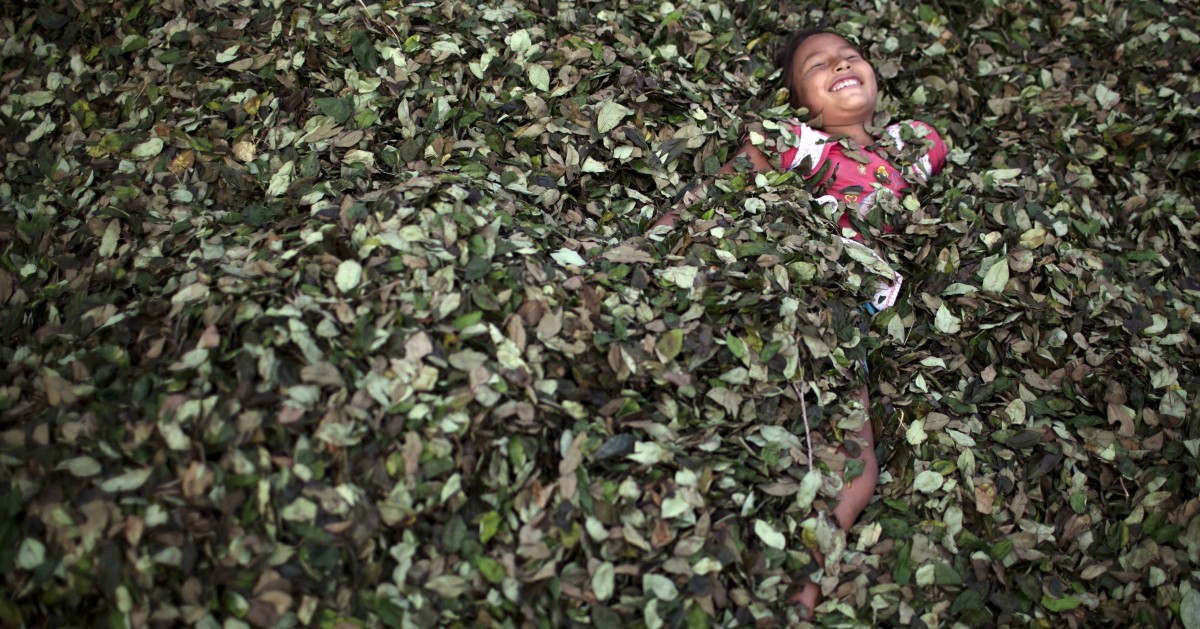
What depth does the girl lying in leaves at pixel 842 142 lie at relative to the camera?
9.89 feet

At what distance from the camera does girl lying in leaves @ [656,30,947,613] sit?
9.89 feet

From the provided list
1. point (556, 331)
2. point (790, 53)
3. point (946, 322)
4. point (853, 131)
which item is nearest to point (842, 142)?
point (853, 131)

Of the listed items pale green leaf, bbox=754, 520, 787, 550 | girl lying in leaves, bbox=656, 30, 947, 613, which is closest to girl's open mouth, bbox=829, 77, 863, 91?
girl lying in leaves, bbox=656, 30, 947, 613

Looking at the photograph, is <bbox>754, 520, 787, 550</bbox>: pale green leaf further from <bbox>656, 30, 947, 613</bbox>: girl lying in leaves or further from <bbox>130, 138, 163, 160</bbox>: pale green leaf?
<bbox>130, 138, 163, 160</bbox>: pale green leaf

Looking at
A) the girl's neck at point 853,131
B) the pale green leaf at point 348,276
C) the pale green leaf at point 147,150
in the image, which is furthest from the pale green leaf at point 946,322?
the pale green leaf at point 147,150

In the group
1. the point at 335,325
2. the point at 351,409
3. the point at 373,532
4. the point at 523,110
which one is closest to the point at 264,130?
the point at 523,110

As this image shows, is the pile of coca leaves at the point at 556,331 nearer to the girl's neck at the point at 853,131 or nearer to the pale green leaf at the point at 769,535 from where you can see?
the pale green leaf at the point at 769,535

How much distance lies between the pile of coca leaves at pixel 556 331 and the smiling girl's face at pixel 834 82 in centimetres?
18

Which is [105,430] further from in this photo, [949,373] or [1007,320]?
[1007,320]

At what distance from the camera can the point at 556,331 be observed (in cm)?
220

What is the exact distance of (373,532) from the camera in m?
1.97

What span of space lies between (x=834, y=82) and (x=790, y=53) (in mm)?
288

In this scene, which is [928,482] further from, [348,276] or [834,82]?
[348,276]

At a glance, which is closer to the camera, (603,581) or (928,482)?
(603,581)
